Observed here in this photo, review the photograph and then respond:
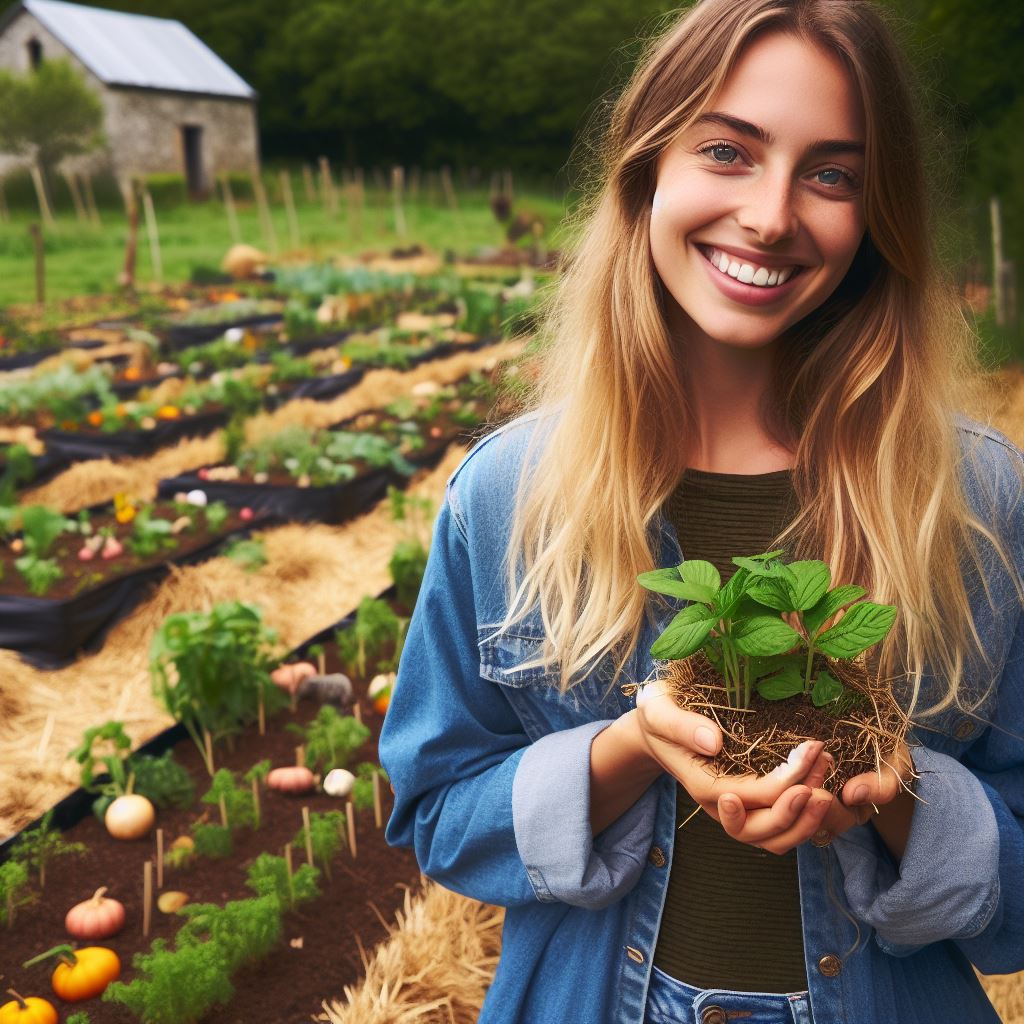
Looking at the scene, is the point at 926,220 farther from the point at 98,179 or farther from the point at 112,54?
the point at 112,54

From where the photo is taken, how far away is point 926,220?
1295 millimetres

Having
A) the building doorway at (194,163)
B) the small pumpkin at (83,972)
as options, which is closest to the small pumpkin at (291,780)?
the small pumpkin at (83,972)

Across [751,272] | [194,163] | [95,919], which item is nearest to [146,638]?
[95,919]

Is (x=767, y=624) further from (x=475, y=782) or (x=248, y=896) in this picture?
(x=248, y=896)

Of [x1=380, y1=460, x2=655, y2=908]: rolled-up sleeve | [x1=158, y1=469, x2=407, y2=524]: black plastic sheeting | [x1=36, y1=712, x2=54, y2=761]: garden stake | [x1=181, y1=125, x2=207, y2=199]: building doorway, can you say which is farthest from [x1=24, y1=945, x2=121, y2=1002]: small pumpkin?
[x1=181, y1=125, x2=207, y2=199]: building doorway

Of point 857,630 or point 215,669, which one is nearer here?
point 857,630

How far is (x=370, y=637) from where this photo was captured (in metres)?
4.05

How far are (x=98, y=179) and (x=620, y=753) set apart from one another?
53.8 feet

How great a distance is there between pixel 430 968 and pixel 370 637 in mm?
1713

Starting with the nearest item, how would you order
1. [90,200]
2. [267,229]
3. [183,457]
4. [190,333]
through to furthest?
1. [183,457]
2. [190,333]
3. [90,200]
4. [267,229]

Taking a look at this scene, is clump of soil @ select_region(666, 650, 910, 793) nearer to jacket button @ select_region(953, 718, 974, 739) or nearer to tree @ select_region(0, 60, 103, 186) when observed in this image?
jacket button @ select_region(953, 718, 974, 739)

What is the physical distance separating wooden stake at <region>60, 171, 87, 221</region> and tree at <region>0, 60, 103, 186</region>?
0.36 meters

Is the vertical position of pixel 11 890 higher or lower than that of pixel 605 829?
lower

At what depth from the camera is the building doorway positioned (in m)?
19.0
